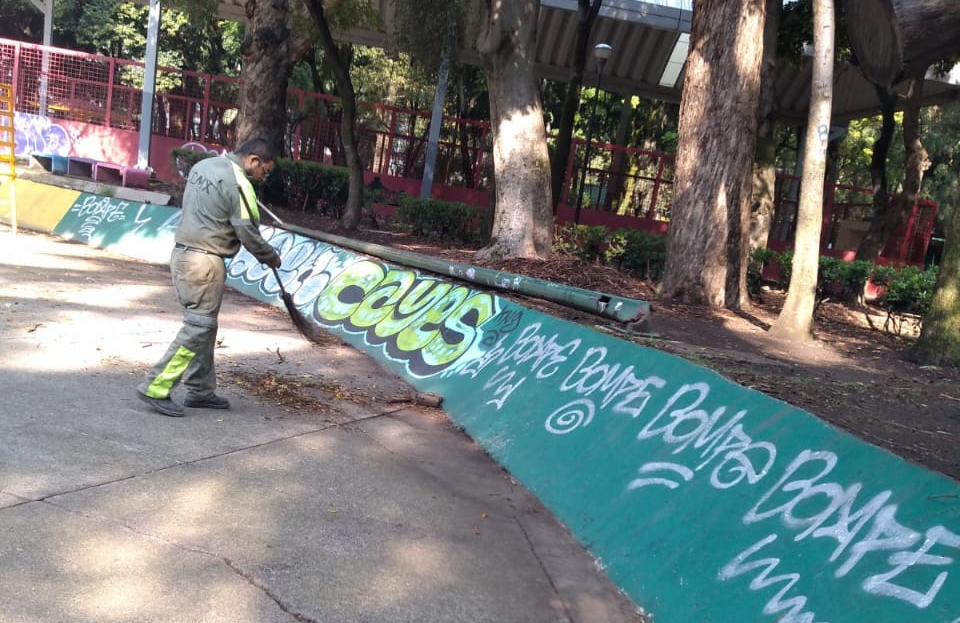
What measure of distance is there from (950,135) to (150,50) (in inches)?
951

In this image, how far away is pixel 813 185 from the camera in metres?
A: 8.96

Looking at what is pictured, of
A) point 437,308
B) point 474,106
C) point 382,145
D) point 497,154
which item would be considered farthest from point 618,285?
point 474,106

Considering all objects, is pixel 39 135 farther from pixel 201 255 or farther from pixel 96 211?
pixel 201 255

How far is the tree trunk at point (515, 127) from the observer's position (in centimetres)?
1153

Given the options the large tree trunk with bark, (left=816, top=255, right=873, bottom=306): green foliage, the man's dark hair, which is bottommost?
(left=816, top=255, right=873, bottom=306): green foliage

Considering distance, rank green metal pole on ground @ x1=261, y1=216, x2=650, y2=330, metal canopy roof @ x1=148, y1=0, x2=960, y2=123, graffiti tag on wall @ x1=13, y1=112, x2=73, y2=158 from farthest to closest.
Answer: graffiti tag on wall @ x1=13, y1=112, x2=73, y2=158 → metal canopy roof @ x1=148, y1=0, x2=960, y2=123 → green metal pole on ground @ x1=261, y1=216, x2=650, y2=330

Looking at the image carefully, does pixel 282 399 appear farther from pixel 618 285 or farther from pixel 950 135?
pixel 950 135

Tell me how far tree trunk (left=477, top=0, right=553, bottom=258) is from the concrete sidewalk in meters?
5.55

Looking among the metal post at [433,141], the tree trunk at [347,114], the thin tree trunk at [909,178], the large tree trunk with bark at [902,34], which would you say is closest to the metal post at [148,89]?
the tree trunk at [347,114]

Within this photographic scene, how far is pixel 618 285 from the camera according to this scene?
36.9 ft

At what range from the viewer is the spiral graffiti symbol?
498 centimetres

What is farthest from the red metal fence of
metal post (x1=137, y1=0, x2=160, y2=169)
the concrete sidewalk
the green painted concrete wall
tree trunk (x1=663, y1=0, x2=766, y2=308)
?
the concrete sidewalk

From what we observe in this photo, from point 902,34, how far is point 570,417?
3863mm

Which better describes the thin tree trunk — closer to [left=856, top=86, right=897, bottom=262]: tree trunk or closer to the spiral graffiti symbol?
[left=856, top=86, right=897, bottom=262]: tree trunk
